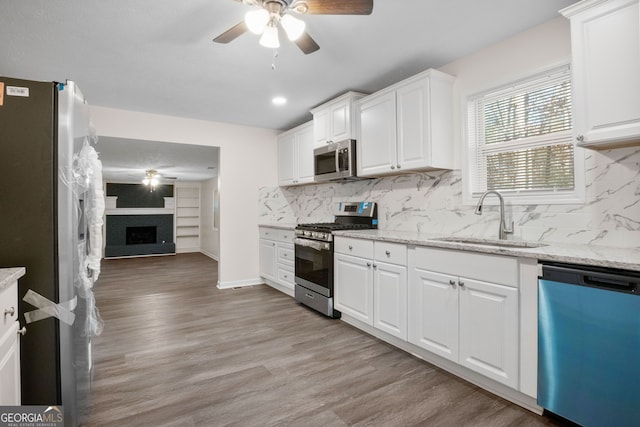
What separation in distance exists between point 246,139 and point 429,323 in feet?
12.3

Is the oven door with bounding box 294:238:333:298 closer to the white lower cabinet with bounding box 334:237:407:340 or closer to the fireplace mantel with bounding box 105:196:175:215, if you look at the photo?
the white lower cabinet with bounding box 334:237:407:340

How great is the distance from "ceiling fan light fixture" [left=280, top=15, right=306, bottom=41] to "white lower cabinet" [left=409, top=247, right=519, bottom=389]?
1.63 meters

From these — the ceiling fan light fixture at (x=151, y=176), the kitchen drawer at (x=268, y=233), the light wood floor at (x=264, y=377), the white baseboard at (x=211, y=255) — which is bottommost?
the light wood floor at (x=264, y=377)

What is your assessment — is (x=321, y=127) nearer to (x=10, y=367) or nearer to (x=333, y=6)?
(x=333, y=6)

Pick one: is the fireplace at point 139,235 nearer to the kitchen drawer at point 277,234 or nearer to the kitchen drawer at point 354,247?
the kitchen drawer at point 277,234

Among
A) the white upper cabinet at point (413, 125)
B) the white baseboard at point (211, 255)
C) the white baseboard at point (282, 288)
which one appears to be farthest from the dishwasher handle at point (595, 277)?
the white baseboard at point (211, 255)

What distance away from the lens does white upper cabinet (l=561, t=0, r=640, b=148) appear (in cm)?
164

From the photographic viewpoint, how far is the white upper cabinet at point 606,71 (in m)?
1.64

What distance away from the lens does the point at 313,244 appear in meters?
3.53

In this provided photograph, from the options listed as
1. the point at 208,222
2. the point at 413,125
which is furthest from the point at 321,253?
the point at 208,222

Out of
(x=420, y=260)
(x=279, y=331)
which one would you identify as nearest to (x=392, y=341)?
(x=420, y=260)

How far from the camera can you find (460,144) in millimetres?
2803

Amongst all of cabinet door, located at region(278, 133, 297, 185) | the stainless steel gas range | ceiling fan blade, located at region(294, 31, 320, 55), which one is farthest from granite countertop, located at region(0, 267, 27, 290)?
cabinet door, located at region(278, 133, 297, 185)

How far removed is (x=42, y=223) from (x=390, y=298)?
7.38ft
